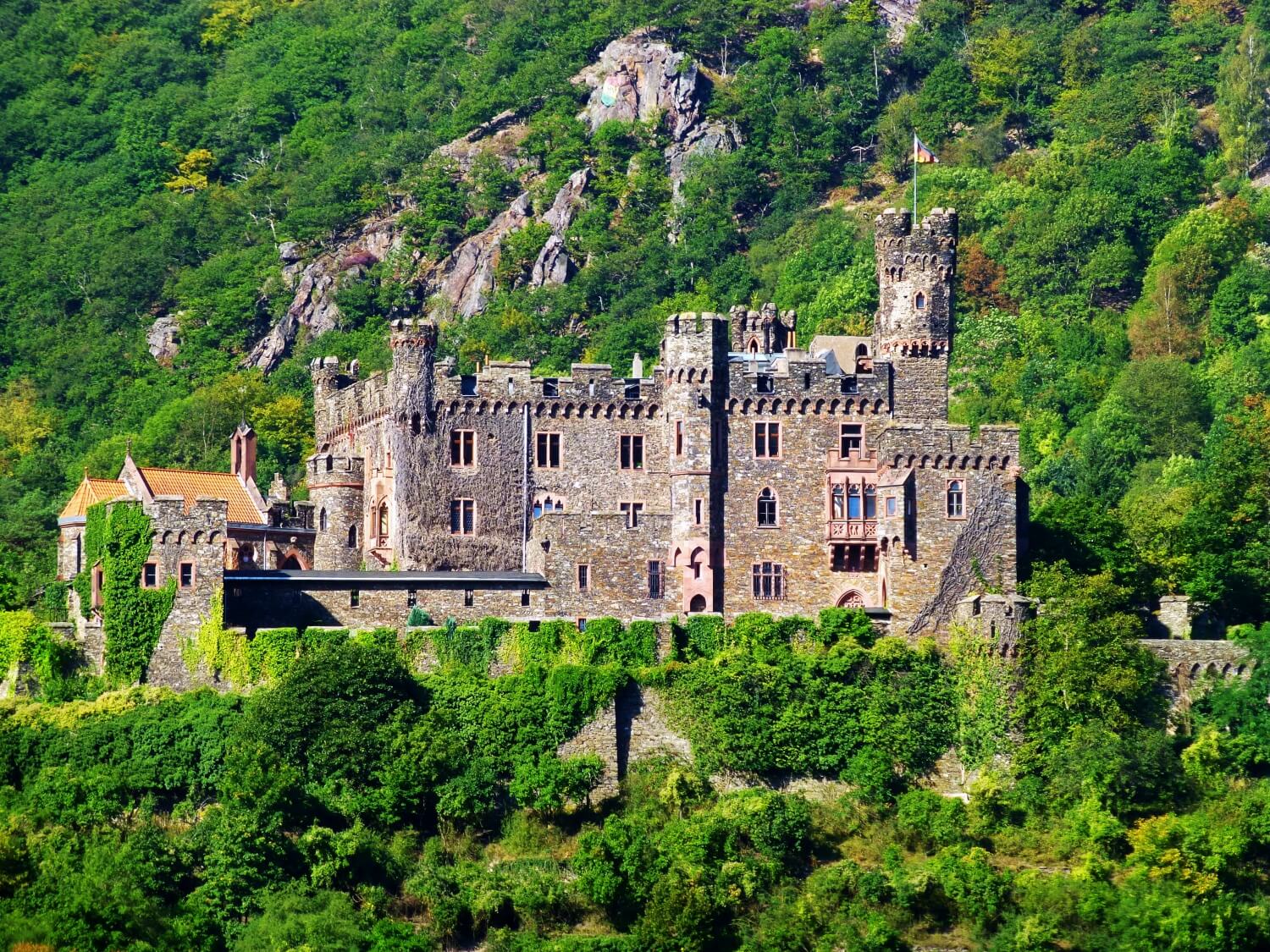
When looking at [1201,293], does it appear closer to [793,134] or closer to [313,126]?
[793,134]

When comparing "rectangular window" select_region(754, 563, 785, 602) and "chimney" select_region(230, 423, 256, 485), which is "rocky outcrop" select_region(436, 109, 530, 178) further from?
"rectangular window" select_region(754, 563, 785, 602)

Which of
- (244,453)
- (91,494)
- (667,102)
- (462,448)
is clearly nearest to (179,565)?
(91,494)

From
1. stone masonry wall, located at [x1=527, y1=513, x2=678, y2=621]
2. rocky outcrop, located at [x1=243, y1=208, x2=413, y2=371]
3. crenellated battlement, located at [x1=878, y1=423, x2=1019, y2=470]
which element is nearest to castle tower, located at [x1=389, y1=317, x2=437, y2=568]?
stone masonry wall, located at [x1=527, y1=513, x2=678, y2=621]

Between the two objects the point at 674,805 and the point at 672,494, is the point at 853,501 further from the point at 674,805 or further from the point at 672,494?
the point at 674,805

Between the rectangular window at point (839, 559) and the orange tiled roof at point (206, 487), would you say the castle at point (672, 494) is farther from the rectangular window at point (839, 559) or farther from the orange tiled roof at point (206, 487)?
the orange tiled roof at point (206, 487)

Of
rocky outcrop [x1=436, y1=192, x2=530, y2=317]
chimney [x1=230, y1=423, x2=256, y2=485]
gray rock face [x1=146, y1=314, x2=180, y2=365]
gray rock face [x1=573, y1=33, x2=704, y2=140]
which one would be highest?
gray rock face [x1=573, y1=33, x2=704, y2=140]

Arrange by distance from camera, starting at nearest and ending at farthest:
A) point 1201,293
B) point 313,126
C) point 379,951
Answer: point 379,951 < point 1201,293 < point 313,126

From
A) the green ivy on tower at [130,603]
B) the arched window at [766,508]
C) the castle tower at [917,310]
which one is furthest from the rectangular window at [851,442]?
the green ivy on tower at [130,603]

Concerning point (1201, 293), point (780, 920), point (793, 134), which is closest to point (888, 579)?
point (780, 920)
